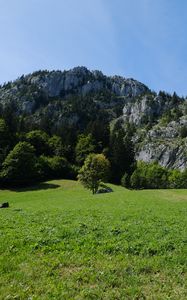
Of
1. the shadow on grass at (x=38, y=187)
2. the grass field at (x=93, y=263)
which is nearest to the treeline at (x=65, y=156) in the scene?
the shadow on grass at (x=38, y=187)

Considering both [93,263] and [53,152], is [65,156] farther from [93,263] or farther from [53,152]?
[93,263]

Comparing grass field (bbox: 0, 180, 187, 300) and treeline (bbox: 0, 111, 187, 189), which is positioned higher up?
treeline (bbox: 0, 111, 187, 189)

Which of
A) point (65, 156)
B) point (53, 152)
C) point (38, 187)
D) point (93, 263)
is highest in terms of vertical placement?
point (53, 152)

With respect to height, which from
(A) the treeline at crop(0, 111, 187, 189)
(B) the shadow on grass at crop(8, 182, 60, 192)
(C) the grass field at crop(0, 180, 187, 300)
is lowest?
(C) the grass field at crop(0, 180, 187, 300)

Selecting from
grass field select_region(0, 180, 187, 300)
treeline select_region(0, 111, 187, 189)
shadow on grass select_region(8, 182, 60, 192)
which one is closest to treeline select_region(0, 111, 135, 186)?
treeline select_region(0, 111, 187, 189)

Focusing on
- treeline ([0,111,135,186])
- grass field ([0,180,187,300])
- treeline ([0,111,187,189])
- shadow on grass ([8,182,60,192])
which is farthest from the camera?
treeline ([0,111,187,189])

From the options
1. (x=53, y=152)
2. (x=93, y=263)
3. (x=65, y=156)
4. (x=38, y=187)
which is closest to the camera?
(x=93, y=263)

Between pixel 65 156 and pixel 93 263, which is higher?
pixel 65 156

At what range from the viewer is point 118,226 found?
1903 cm

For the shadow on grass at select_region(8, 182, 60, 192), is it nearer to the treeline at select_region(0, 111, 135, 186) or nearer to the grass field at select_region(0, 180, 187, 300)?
the treeline at select_region(0, 111, 135, 186)

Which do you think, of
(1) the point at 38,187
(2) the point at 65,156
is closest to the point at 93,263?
(1) the point at 38,187

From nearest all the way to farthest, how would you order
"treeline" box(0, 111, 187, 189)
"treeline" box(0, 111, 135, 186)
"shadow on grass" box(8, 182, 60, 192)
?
"shadow on grass" box(8, 182, 60, 192) → "treeline" box(0, 111, 135, 186) → "treeline" box(0, 111, 187, 189)

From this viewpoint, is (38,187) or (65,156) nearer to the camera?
(38,187)

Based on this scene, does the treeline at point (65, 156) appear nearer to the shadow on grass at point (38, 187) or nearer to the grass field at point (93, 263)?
the shadow on grass at point (38, 187)
